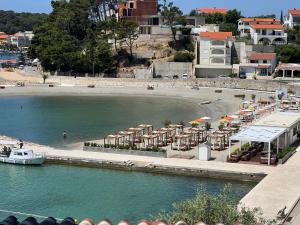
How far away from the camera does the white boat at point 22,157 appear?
1286 inches

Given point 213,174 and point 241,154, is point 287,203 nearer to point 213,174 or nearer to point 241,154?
point 213,174

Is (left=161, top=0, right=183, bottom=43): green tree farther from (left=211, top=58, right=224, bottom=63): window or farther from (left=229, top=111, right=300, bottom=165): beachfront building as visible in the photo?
(left=229, top=111, right=300, bottom=165): beachfront building

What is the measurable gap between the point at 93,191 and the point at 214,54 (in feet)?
172

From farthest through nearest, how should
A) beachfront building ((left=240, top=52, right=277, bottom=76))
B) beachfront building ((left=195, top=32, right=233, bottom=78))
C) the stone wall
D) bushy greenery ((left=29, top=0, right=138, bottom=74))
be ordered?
1. bushy greenery ((left=29, top=0, right=138, bottom=74))
2. beachfront building ((left=195, top=32, right=233, bottom=78))
3. beachfront building ((left=240, top=52, right=277, bottom=76))
4. the stone wall

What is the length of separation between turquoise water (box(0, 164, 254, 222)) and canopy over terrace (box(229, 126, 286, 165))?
10.4 ft

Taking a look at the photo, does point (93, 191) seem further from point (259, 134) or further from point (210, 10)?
point (210, 10)

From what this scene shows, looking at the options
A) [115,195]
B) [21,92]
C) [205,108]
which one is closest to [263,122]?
[115,195]

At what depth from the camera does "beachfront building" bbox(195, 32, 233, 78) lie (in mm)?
76438

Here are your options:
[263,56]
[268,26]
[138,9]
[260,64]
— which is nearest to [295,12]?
[268,26]

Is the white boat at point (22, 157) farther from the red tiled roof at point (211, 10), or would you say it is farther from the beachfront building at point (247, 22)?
the red tiled roof at point (211, 10)

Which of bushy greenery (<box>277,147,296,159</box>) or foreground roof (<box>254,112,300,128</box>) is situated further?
foreground roof (<box>254,112,300,128</box>)

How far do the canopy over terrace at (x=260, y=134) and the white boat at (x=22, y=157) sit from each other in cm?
1086

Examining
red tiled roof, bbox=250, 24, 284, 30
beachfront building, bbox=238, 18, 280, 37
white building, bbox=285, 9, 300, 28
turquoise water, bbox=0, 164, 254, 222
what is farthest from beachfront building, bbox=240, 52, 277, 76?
turquoise water, bbox=0, 164, 254, 222

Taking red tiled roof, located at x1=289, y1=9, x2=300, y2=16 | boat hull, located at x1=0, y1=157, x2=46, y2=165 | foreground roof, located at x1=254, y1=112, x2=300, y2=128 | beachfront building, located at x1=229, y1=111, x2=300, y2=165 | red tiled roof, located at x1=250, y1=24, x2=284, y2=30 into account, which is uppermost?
red tiled roof, located at x1=289, y1=9, x2=300, y2=16
